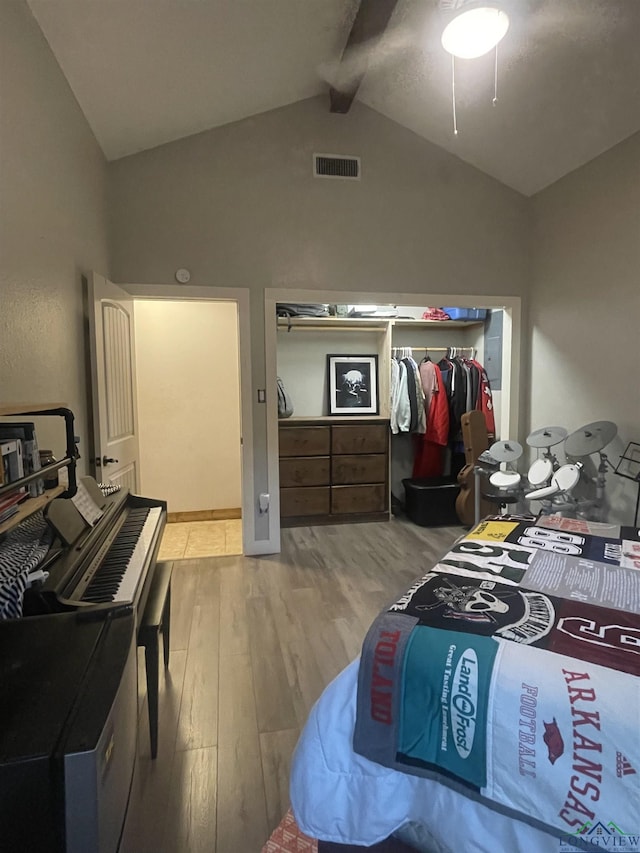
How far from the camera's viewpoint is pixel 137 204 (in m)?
3.10

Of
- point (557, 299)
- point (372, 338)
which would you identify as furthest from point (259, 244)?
point (557, 299)

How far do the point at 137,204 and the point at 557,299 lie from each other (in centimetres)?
312

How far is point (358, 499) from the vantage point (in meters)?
4.27

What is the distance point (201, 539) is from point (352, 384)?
2040 mm

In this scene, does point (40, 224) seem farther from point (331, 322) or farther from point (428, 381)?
point (428, 381)

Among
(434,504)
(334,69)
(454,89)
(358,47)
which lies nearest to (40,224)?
(358,47)

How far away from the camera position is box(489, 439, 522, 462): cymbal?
3.26 m

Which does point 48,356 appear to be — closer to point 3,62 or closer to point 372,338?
point 3,62

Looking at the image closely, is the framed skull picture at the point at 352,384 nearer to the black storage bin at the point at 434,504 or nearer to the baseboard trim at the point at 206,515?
the black storage bin at the point at 434,504

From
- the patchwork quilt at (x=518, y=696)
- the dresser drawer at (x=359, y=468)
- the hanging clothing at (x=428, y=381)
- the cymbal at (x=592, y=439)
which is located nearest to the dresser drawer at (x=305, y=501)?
the dresser drawer at (x=359, y=468)

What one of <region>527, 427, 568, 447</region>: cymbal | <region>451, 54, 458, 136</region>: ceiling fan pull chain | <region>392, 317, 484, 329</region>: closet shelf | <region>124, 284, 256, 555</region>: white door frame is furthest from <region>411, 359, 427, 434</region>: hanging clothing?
<region>451, 54, 458, 136</region>: ceiling fan pull chain

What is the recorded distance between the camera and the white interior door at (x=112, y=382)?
94.5 inches

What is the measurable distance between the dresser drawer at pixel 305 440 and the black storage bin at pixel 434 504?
935 millimetres

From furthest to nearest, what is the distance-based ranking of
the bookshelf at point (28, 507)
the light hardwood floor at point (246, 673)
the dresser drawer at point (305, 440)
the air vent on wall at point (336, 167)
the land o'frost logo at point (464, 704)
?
the dresser drawer at point (305, 440) → the air vent on wall at point (336, 167) → the light hardwood floor at point (246, 673) → the bookshelf at point (28, 507) → the land o'frost logo at point (464, 704)
